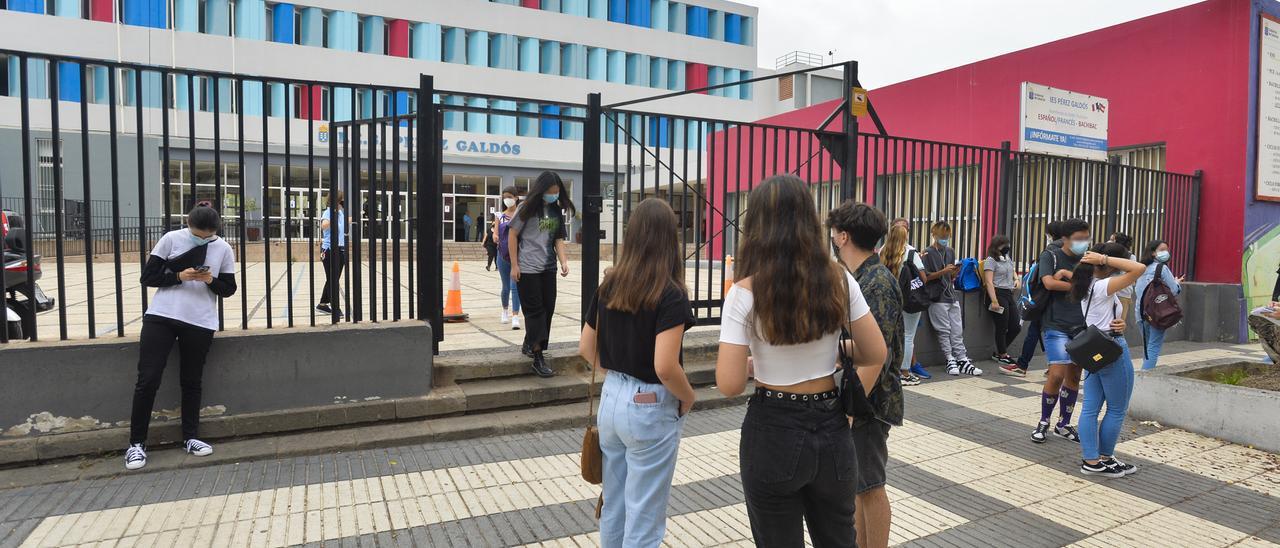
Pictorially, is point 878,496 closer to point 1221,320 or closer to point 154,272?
point 154,272

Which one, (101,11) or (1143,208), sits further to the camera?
(101,11)

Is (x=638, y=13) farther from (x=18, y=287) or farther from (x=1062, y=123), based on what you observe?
(x=18, y=287)

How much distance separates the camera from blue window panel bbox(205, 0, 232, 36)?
27531mm

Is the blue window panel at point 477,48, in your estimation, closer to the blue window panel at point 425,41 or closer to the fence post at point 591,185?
the blue window panel at point 425,41

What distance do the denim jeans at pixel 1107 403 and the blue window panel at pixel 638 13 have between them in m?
35.1

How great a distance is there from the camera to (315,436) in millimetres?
5008

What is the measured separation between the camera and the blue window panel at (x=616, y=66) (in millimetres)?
36250

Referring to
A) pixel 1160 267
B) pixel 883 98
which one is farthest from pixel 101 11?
pixel 1160 267

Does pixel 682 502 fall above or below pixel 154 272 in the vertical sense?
below

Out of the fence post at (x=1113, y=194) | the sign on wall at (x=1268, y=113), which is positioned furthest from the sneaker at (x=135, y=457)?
the sign on wall at (x=1268, y=113)

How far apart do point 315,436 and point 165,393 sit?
0.98 meters

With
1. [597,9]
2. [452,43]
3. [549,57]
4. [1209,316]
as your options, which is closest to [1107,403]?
[1209,316]

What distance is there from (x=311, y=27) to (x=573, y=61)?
11839mm

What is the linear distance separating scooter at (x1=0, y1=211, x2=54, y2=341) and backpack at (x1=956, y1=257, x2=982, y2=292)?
8.78m
